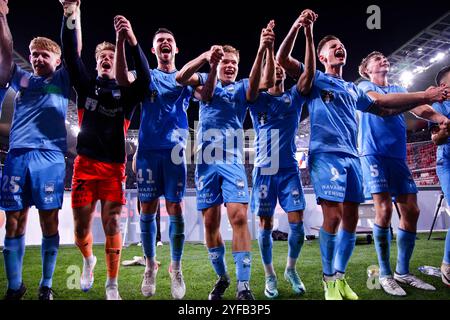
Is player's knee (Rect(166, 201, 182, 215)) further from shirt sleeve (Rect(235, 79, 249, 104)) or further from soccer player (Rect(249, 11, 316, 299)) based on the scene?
shirt sleeve (Rect(235, 79, 249, 104))

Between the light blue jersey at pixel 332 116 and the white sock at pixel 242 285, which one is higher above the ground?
the light blue jersey at pixel 332 116

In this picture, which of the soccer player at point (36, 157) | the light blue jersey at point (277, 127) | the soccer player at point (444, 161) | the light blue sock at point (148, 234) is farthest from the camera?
the soccer player at point (444, 161)

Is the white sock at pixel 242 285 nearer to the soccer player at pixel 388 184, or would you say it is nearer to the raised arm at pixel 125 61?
the soccer player at pixel 388 184

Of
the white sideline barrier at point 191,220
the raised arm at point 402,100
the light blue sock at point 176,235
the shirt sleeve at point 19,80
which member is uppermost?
the shirt sleeve at point 19,80

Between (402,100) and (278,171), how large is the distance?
1.46 meters

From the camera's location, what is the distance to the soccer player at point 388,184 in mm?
3455

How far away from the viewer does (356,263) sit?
4.96m

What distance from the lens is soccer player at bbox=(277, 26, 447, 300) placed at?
2.91 m

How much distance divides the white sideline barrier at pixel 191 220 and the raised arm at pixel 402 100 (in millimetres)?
5525

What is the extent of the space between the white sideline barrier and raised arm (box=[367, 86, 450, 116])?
5.53 meters

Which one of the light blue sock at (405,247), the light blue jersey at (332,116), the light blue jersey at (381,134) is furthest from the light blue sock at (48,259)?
the light blue sock at (405,247)

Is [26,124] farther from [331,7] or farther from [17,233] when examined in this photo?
[331,7]

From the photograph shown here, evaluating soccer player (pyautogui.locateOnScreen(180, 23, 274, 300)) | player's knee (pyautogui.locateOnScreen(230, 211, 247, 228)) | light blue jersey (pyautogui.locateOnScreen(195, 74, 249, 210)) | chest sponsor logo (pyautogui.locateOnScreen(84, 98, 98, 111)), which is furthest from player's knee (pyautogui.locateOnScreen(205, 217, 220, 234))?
chest sponsor logo (pyautogui.locateOnScreen(84, 98, 98, 111))
